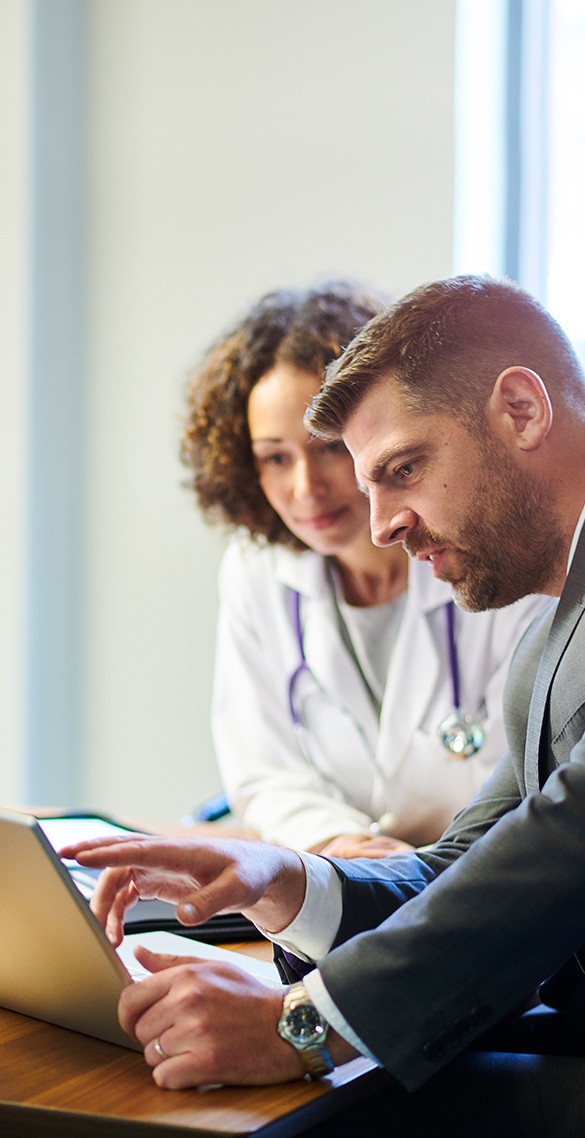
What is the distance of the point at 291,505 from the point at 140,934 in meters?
0.92

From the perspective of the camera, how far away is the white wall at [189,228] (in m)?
2.71

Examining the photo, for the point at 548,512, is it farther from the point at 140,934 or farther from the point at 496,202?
the point at 496,202

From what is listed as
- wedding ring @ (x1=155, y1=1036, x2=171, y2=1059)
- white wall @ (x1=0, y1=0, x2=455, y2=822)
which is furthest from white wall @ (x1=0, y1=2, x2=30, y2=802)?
wedding ring @ (x1=155, y1=1036, x2=171, y2=1059)

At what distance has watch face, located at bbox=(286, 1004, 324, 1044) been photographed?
2.82ft

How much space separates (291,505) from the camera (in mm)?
1949

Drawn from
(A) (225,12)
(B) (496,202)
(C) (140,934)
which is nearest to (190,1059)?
(C) (140,934)

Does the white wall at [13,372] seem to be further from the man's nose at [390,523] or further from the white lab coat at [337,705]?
the man's nose at [390,523]

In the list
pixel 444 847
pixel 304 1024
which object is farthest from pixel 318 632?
pixel 304 1024

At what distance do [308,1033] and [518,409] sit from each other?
0.65m

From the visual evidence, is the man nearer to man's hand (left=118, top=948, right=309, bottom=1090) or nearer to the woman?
man's hand (left=118, top=948, right=309, bottom=1090)

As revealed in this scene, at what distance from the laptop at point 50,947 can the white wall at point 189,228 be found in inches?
78.0

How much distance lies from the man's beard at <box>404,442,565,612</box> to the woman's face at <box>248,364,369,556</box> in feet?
2.32

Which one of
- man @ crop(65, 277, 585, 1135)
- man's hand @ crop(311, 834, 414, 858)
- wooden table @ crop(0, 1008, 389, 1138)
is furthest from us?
man's hand @ crop(311, 834, 414, 858)

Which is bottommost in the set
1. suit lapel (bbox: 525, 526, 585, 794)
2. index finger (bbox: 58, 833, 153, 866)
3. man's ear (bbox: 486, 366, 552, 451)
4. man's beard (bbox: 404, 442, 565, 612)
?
index finger (bbox: 58, 833, 153, 866)
